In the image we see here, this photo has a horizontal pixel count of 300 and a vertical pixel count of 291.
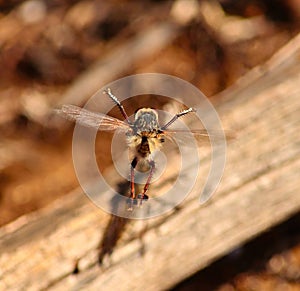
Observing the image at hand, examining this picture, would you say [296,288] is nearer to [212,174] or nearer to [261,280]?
[261,280]

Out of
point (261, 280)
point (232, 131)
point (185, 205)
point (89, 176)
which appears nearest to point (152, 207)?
point (185, 205)

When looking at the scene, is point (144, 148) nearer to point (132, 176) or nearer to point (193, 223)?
point (132, 176)

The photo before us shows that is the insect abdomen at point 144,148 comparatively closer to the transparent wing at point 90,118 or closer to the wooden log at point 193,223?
the transparent wing at point 90,118

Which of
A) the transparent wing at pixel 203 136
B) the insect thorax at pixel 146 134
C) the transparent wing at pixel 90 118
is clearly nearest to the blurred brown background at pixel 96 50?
the transparent wing at pixel 90 118

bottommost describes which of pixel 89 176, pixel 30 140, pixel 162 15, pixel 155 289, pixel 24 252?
pixel 155 289

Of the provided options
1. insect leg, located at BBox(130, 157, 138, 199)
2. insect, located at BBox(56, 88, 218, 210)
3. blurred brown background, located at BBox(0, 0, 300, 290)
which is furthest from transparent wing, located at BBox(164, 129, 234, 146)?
blurred brown background, located at BBox(0, 0, 300, 290)
